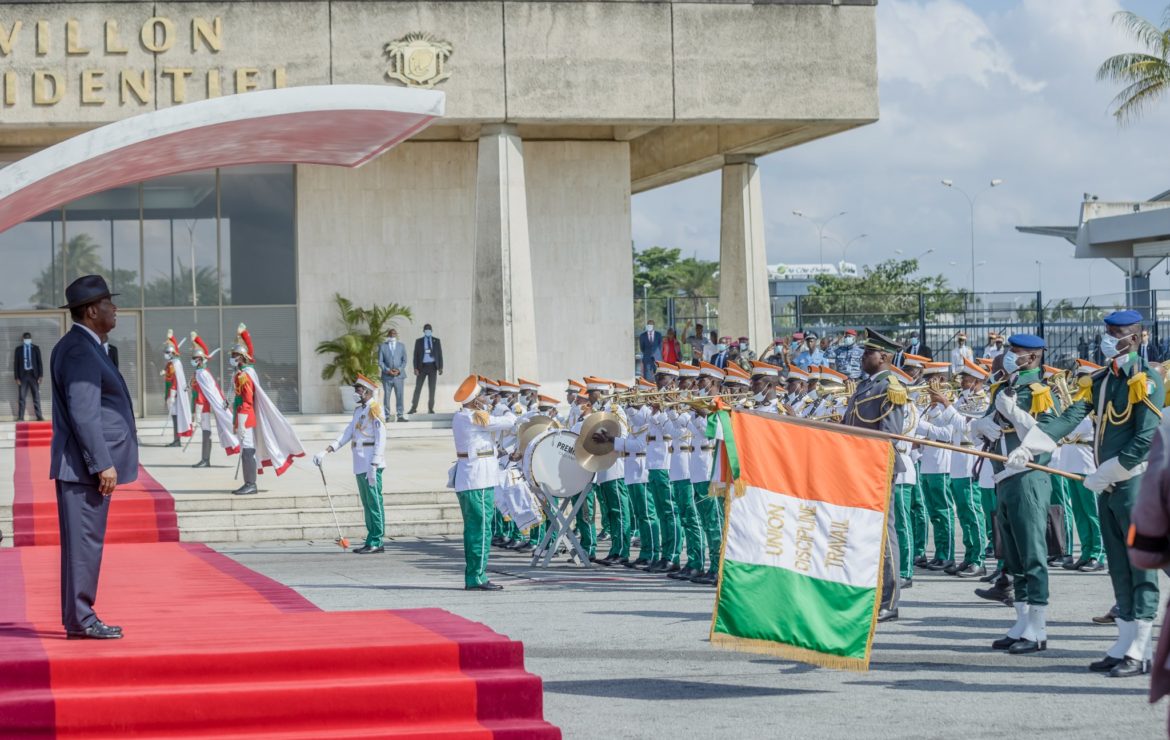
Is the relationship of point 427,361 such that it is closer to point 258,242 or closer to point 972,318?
point 258,242

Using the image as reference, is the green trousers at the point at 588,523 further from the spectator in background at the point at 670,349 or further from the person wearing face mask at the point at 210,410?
the spectator in background at the point at 670,349

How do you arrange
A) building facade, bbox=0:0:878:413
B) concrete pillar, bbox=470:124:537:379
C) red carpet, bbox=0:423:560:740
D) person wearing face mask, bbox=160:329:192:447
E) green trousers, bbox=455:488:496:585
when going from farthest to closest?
concrete pillar, bbox=470:124:537:379 → building facade, bbox=0:0:878:413 → person wearing face mask, bbox=160:329:192:447 → green trousers, bbox=455:488:496:585 → red carpet, bbox=0:423:560:740

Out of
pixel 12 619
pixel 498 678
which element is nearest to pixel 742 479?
pixel 498 678

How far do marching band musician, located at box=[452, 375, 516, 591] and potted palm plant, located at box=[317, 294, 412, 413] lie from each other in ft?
62.5

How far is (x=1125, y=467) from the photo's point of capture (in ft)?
29.6

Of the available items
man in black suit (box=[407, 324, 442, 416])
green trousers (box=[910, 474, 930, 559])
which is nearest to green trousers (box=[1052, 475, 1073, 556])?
green trousers (box=[910, 474, 930, 559])

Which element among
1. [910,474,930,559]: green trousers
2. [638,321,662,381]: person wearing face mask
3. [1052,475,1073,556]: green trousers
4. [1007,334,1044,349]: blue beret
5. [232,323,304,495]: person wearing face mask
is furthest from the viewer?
[638,321,662,381]: person wearing face mask

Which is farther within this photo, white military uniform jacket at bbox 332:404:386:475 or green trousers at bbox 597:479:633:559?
white military uniform jacket at bbox 332:404:386:475

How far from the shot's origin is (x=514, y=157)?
3161cm


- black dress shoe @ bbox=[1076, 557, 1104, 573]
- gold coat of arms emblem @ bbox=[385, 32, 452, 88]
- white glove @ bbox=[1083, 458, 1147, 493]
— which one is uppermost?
gold coat of arms emblem @ bbox=[385, 32, 452, 88]

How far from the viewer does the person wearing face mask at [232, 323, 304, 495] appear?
64.5 ft

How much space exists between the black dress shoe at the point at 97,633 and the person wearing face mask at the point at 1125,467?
5.54 metres

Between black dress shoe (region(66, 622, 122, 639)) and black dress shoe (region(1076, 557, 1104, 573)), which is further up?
black dress shoe (region(66, 622, 122, 639))

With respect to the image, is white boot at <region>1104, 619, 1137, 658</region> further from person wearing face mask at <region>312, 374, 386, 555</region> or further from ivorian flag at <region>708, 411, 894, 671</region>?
person wearing face mask at <region>312, 374, 386, 555</region>
